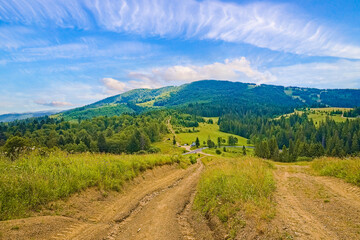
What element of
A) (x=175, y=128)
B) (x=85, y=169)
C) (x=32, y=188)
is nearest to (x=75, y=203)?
(x=32, y=188)

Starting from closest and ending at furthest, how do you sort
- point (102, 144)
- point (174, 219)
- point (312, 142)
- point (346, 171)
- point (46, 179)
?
point (46, 179), point (174, 219), point (346, 171), point (102, 144), point (312, 142)

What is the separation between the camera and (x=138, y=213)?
38.7ft

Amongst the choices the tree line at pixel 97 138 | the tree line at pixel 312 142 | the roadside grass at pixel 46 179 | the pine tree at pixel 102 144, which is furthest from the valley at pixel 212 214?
the pine tree at pixel 102 144

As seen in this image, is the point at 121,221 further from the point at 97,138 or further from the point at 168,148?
the point at 168,148

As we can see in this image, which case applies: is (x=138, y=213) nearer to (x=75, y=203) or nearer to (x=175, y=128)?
(x=75, y=203)

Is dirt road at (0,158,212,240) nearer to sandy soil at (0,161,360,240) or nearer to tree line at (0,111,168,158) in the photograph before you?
sandy soil at (0,161,360,240)

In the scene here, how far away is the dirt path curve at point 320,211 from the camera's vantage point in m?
6.86

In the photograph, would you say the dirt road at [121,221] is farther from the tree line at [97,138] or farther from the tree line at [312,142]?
the tree line at [312,142]

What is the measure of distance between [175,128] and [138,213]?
18449cm

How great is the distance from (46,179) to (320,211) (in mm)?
14208

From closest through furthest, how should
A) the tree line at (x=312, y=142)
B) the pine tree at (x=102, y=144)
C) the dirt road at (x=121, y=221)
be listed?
the dirt road at (x=121, y=221), the tree line at (x=312, y=142), the pine tree at (x=102, y=144)

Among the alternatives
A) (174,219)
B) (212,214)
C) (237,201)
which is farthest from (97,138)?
(237,201)

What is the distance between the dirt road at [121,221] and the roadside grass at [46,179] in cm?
89

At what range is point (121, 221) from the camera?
1051 cm
